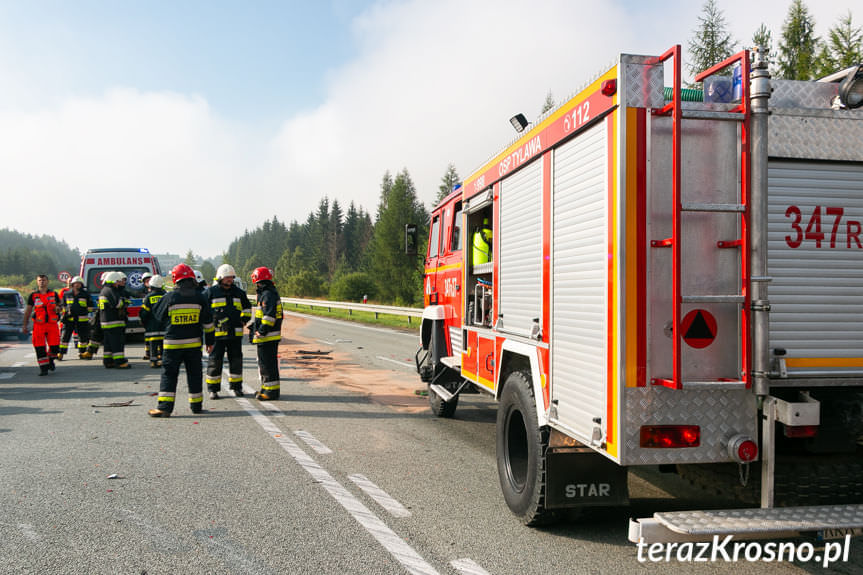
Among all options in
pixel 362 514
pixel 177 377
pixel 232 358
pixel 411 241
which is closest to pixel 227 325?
pixel 232 358

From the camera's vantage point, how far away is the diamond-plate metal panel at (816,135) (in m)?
3.29

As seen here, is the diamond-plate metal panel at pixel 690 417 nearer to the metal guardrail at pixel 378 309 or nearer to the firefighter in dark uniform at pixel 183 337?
the firefighter in dark uniform at pixel 183 337

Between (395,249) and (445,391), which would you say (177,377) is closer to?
(445,391)

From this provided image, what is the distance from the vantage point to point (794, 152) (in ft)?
10.9

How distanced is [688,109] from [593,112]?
19.6 inches

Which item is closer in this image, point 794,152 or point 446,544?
point 794,152

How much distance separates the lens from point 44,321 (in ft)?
40.4

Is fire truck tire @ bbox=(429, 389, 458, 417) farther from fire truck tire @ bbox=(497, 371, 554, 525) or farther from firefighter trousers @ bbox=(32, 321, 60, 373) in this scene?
firefighter trousers @ bbox=(32, 321, 60, 373)

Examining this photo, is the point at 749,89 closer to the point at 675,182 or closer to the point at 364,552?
the point at 675,182

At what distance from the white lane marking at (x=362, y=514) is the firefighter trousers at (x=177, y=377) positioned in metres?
1.79

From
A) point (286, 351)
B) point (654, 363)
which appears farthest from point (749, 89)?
point (286, 351)

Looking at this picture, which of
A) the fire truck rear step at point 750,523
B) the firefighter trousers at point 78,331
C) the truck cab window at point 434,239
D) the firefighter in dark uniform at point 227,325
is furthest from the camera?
the firefighter trousers at point 78,331

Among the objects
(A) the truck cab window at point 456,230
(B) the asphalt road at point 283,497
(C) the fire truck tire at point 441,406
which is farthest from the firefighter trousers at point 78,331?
(A) the truck cab window at point 456,230

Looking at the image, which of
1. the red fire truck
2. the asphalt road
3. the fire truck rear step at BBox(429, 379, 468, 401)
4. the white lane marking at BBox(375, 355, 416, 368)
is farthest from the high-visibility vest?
the white lane marking at BBox(375, 355, 416, 368)
